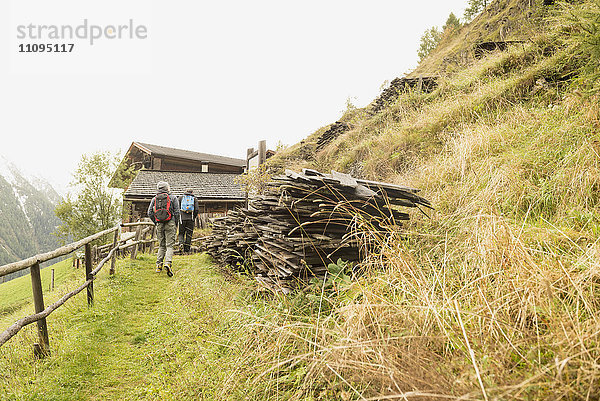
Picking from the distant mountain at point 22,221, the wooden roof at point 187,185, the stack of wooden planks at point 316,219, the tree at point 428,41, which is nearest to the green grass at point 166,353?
the stack of wooden planks at point 316,219

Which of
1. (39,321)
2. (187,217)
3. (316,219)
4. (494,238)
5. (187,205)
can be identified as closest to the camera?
(494,238)

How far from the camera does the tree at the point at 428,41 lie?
22.1m

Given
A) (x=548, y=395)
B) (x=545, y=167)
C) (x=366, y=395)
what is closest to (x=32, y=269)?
(x=366, y=395)

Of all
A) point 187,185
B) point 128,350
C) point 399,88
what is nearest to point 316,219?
point 128,350

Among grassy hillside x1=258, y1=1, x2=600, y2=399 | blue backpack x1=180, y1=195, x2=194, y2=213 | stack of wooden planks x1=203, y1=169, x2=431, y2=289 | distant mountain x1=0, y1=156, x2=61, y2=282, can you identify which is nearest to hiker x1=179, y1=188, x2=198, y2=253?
blue backpack x1=180, y1=195, x2=194, y2=213

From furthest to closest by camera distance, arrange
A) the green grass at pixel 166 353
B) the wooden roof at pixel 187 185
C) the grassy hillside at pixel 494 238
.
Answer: the wooden roof at pixel 187 185, the green grass at pixel 166 353, the grassy hillside at pixel 494 238

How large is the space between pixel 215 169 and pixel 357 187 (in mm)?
24617

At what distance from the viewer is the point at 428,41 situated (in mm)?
22203

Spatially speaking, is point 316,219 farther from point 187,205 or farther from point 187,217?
point 187,217

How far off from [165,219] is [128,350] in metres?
4.02

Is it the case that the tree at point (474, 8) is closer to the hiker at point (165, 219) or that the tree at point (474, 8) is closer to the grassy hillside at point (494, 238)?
the grassy hillside at point (494, 238)

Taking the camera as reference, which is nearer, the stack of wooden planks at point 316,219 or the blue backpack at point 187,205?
the stack of wooden planks at point 316,219

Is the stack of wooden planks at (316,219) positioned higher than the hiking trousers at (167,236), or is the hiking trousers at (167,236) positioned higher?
the stack of wooden planks at (316,219)

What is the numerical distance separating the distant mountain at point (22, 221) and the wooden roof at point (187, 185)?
341 ft
